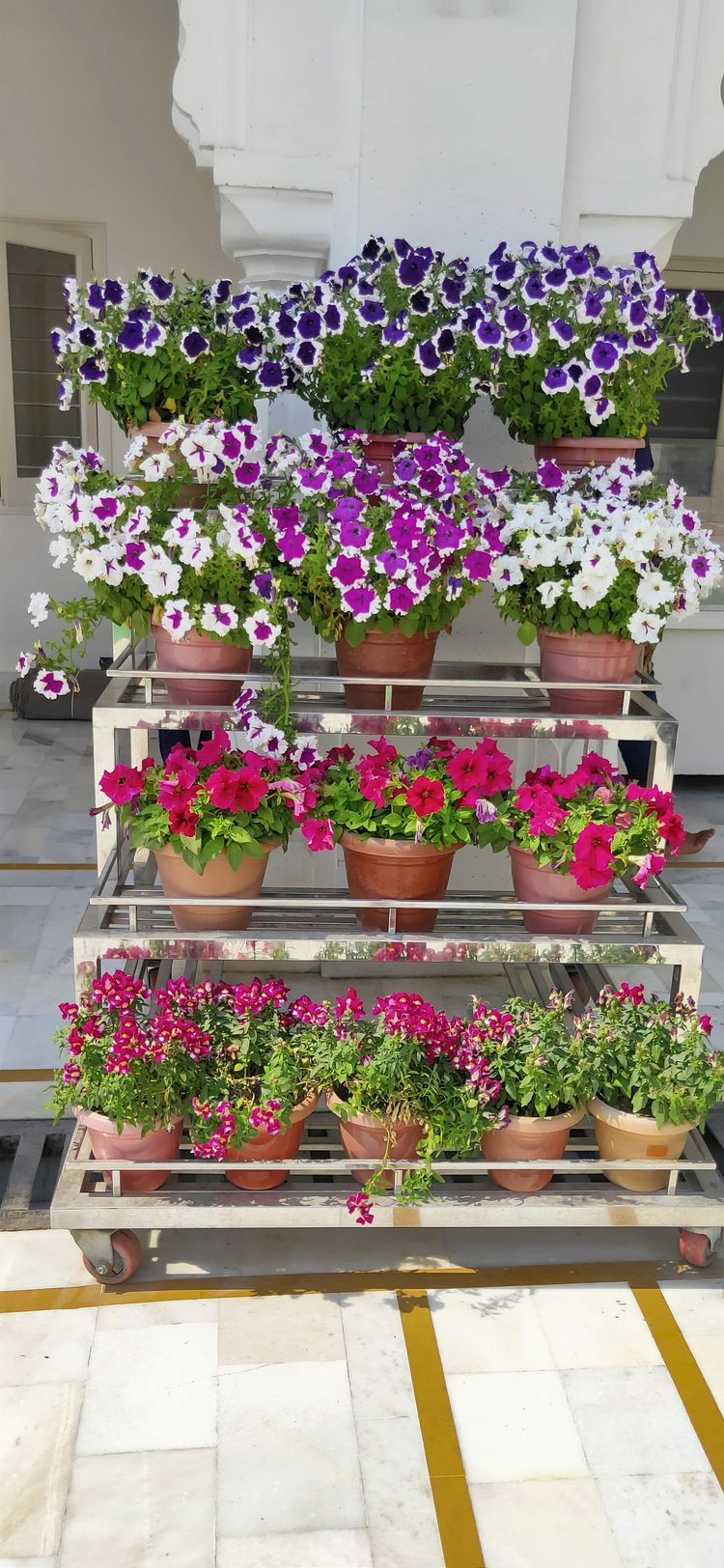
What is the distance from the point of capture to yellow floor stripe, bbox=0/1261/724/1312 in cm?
254

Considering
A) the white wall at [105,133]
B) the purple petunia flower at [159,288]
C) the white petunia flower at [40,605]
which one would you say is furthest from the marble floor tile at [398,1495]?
the white wall at [105,133]

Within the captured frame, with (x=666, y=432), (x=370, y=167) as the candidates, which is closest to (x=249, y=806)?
(x=370, y=167)

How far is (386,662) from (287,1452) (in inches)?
56.0

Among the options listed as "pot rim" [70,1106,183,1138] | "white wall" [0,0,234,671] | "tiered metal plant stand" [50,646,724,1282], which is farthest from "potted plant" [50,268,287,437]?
"white wall" [0,0,234,671]

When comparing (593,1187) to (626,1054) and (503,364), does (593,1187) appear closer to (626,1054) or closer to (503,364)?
(626,1054)

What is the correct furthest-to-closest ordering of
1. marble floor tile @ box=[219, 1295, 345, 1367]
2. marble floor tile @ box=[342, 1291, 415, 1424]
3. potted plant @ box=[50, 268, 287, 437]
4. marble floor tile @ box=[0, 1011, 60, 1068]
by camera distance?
marble floor tile @ box=[0, 1011, 60, 1068]
potted plant @ box=[50, 268, 287, 437]
marble floor tile @ box=[219, 1295, 345, 1367]
marble floor tile @ box=[342, 1291, 415, 1424]

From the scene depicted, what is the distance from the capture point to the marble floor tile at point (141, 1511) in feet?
6.57

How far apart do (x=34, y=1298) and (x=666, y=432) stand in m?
5.15

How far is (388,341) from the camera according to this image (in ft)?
8.65

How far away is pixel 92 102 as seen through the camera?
19.7ft

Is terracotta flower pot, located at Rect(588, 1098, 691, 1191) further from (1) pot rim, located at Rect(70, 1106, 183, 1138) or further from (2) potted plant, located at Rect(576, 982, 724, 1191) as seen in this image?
(1) pot rim, located at Rect(70, 1106, 183, 1138)

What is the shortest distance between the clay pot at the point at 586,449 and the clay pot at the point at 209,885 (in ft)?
3.44

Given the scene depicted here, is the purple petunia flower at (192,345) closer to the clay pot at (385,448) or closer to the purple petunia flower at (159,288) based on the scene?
the purple petunia flower at (159,288)

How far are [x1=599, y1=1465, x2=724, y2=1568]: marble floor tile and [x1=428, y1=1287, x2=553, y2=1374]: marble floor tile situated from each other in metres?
0.29
